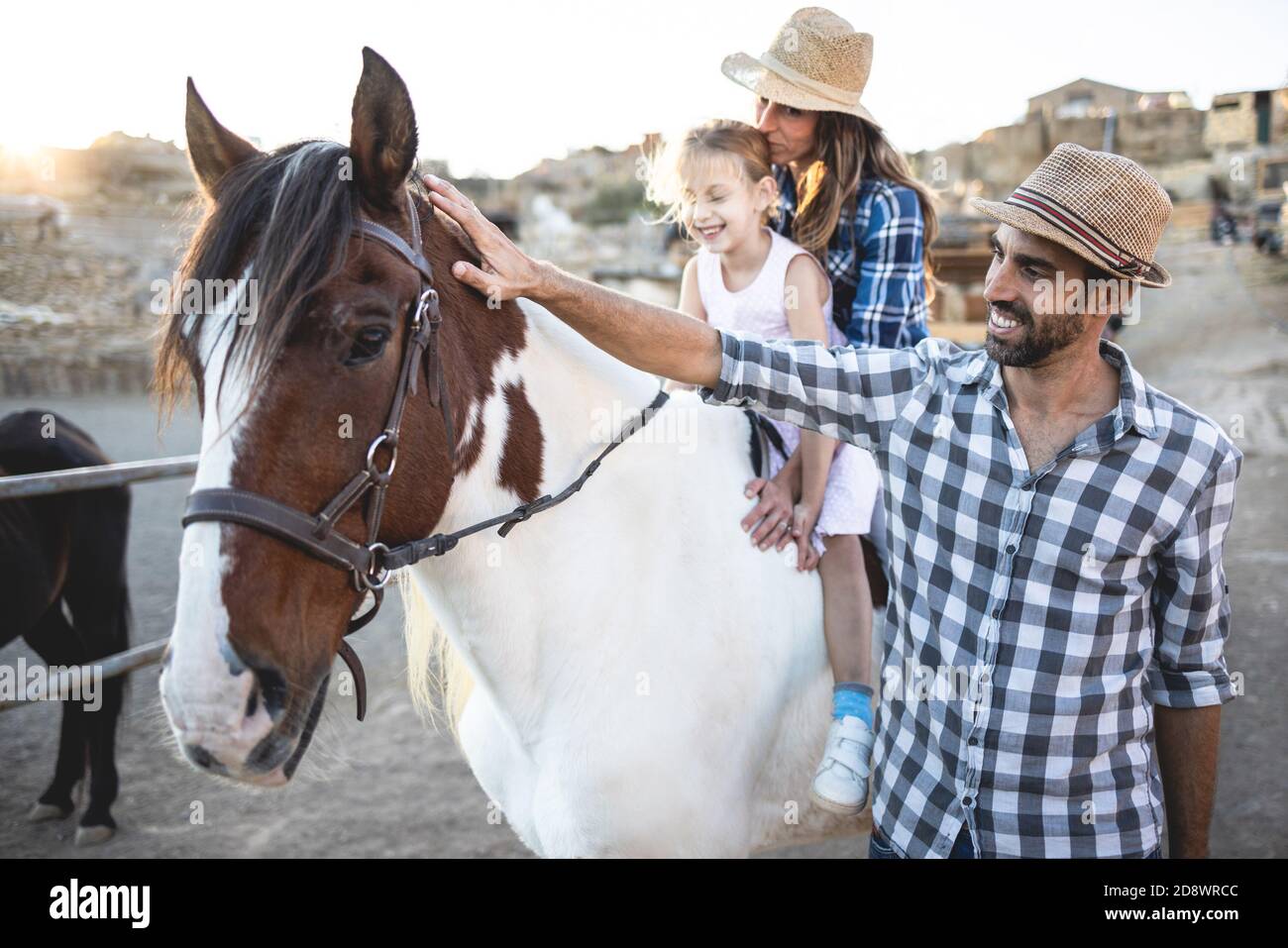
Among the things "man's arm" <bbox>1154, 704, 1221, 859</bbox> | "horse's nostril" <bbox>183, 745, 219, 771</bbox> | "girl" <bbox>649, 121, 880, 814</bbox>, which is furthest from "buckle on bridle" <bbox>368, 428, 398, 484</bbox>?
"man's arm" <bbox>1154, 704, 1221, 859</bbox>

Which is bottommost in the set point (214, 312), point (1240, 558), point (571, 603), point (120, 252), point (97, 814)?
point (97, 814)

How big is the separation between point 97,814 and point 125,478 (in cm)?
169

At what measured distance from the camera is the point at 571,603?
186cm

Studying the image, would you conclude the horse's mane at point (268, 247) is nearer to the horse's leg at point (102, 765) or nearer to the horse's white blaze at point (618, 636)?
the horse's white blaze at point (618, 636)

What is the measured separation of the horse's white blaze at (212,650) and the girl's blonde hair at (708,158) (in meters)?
1.67

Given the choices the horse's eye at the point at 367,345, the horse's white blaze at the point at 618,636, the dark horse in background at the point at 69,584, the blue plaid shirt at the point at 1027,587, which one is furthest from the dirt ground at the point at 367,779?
the blue plaid shirt at the point at 1027,587

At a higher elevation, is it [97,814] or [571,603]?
[571,603]

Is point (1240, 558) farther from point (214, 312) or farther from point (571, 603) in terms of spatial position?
point (214, 312)

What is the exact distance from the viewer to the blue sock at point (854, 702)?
2055 mm

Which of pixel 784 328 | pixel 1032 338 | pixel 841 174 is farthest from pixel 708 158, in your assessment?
pixel 1032 338

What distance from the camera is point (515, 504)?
177cm

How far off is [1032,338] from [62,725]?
492 cm

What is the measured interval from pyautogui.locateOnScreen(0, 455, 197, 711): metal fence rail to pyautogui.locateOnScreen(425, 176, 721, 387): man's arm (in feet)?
9.49
